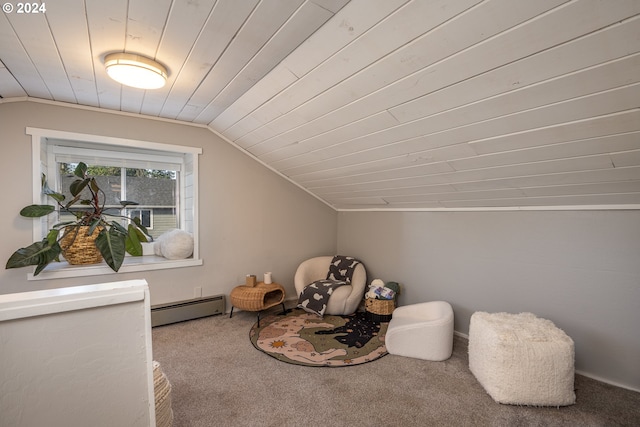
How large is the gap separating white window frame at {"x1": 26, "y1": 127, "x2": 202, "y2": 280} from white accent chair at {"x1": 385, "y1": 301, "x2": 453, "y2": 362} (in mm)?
2038

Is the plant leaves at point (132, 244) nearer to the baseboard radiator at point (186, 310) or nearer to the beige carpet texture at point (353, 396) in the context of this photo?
the baseboard radiator at point (186, 310)

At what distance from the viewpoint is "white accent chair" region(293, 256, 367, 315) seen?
125 inches

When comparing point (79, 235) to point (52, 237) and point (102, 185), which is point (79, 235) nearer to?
point (52, 237)

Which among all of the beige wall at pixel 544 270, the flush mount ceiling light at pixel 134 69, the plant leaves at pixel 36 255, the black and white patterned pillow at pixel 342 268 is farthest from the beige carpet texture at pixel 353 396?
the flush mount ceiling light at pixel 134 69

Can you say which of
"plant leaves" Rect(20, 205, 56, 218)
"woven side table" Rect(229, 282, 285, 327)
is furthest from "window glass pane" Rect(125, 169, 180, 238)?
"woven side table" Rect(229, 282, 285, 327)

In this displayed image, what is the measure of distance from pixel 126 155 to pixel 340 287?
2586 millimetres

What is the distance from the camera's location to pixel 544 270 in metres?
2.26

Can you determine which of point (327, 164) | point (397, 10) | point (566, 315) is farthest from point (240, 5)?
point (566, 315)

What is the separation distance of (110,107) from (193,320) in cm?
211

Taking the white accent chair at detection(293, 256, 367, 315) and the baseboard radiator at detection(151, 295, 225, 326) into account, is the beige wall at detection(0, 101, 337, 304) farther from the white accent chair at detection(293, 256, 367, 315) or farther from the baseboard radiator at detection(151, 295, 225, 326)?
the white accent chair at detection(293, 256, 367, 315)

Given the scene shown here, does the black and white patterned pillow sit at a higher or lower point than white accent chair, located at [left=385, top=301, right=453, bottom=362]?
higher

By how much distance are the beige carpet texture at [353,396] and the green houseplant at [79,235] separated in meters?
0.89

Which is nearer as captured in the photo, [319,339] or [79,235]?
[79,235]

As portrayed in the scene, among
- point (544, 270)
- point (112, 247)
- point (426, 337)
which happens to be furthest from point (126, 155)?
point (544, 270)
